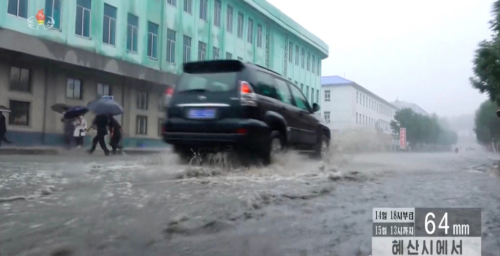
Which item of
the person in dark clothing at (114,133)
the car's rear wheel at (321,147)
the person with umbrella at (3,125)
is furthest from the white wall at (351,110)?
the person with umbrella at (3,125)

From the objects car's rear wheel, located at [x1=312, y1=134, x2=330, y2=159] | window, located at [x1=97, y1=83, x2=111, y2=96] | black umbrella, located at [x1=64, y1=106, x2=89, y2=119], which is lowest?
car's rear wheel, located at [x1=312, y1=134, x2=330, y2=159]

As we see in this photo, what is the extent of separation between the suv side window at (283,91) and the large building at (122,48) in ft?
4.97

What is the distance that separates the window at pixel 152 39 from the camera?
10.6 metres

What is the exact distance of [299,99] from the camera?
775 centimetres

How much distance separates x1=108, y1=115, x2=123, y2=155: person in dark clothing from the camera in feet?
36.0

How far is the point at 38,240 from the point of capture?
2877mm

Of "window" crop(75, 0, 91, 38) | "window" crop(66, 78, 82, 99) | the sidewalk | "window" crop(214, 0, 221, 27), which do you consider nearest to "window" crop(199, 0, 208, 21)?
"window" crop(214, 0, 221, 27)

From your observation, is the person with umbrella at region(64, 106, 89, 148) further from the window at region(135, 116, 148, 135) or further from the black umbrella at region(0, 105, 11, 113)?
the black umbrella at region(0, 105, 11, 113)

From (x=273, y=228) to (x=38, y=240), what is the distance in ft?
4.70

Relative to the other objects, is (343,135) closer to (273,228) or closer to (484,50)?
(484,50)

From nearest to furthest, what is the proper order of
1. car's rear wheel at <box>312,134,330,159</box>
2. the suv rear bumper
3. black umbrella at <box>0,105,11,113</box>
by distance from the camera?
the suv rear bumper
car's rear wheel at <box>312,134,330,159</box>
black umbrella at <box>0,105,11,113</box>

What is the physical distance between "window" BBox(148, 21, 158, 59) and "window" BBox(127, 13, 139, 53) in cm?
41

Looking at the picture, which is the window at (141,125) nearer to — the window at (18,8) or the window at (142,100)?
the window at (142,100)

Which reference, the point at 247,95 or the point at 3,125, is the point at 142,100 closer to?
the point at 3,125
